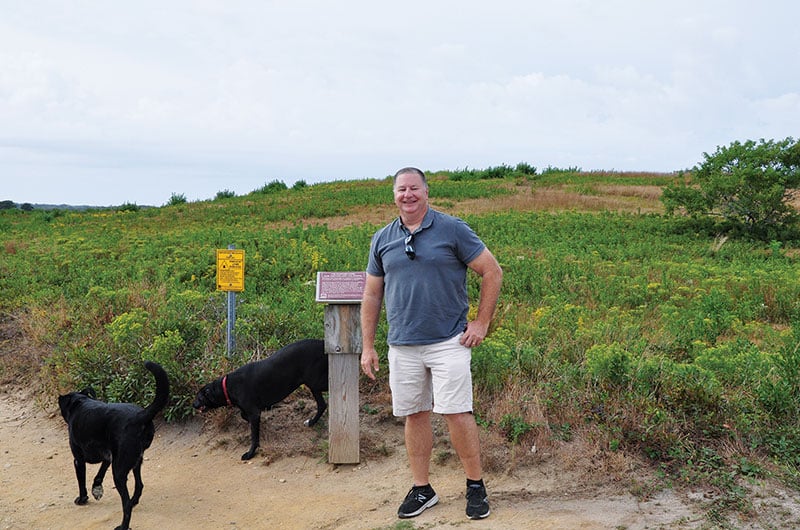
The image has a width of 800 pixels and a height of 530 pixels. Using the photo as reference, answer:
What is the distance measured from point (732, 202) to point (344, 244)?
1031 cm

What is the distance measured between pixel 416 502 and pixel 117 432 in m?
2.11

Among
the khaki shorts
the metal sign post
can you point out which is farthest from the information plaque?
the metal sign post

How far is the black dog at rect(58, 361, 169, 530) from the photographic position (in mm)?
4898

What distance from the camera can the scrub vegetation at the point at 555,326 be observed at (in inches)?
210

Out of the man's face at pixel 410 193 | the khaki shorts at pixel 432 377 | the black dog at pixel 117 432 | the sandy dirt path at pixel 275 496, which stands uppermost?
the man's face at pixel 410 193

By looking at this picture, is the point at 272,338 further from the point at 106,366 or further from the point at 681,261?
the point at 681,261

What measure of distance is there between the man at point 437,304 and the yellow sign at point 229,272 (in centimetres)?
313

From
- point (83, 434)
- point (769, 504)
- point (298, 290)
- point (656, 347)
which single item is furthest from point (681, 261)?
point (83, 434)

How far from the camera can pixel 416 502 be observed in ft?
15.7

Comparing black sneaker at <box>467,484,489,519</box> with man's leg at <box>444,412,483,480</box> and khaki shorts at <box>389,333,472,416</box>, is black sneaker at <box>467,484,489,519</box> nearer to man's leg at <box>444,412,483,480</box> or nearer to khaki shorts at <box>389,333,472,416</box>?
man's leg at <box>444,412,483,480</box>

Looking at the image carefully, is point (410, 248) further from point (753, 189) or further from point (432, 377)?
point (753, 189)

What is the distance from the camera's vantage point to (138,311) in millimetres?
7891

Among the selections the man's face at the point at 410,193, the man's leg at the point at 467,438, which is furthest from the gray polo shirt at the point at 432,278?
the man's leg at the point at 467,438

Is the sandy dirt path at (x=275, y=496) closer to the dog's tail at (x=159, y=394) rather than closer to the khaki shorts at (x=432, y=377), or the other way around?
the khaki shorts at (x=432, y=377)
